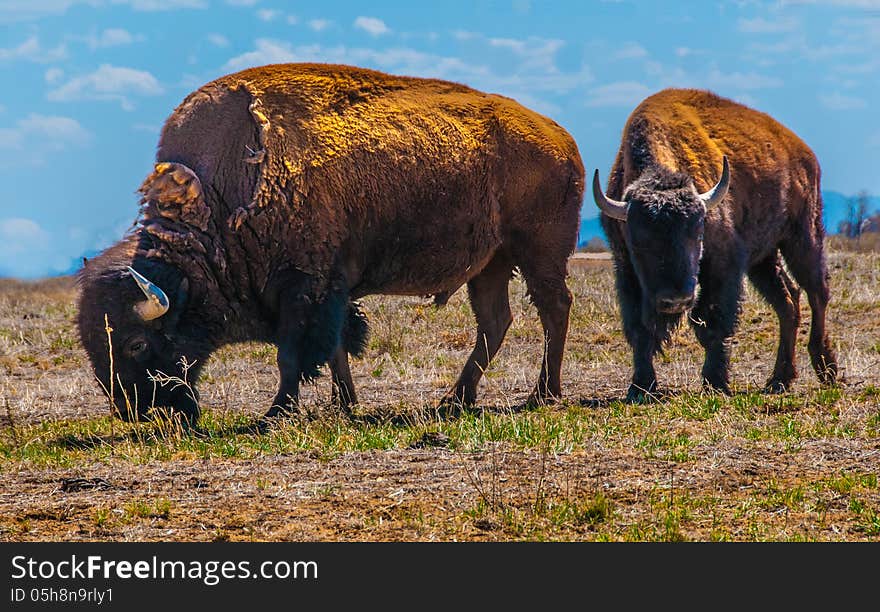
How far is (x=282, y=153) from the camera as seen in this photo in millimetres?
8945

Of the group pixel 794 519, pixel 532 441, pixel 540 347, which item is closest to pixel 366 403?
pixel 532 441

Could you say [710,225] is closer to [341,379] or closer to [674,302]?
[674,302]

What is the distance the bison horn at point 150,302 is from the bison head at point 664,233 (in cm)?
380

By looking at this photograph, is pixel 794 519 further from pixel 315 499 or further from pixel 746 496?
pixel 315 499

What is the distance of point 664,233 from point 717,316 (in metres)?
1.25

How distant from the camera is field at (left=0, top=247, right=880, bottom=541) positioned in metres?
5.43

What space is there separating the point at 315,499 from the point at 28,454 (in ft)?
8.96

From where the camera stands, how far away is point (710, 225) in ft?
33.0

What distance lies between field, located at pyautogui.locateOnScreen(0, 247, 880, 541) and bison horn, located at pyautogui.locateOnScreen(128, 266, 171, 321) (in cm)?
86

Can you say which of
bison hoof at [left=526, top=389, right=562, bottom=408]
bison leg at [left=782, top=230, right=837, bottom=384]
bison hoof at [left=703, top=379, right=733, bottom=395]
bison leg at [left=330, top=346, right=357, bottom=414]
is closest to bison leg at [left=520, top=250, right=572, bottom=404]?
bison hoof at [left=526, top=389, right=562, bottom=408]

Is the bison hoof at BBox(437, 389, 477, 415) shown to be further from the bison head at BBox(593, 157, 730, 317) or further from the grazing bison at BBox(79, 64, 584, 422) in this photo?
the bison head at BBox(593, 157, 730, 317)

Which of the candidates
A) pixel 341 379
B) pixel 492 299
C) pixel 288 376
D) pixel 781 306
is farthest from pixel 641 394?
pixel 288 376

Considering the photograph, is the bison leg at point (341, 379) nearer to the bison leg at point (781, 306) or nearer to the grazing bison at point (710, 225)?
the grazing bison at point (710, 225)

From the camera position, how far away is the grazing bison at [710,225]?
9.54m
